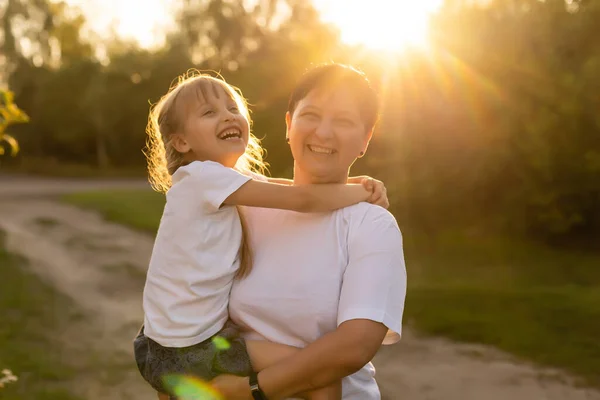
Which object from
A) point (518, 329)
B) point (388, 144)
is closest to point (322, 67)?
point (518, 329)

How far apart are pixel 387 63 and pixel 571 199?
346cm

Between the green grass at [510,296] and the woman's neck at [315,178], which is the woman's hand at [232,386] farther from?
the green grass at [510,296]

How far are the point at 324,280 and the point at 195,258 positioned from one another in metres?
0.49

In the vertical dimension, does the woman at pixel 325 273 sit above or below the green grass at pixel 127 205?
above

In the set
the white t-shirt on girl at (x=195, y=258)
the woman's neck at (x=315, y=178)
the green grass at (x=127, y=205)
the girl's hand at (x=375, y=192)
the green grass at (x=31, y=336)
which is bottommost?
the green grass at (x=31, y=336)

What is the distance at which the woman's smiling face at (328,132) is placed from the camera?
2.22 meters

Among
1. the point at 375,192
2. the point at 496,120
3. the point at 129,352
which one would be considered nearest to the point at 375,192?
the point at 375,192

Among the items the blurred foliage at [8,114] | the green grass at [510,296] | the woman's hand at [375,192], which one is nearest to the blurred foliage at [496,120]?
the green grass at [510,296]

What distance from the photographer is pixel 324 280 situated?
207 cm

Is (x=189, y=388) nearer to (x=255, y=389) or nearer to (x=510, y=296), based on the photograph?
(x=255, y=389)

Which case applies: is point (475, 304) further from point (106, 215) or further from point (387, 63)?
point (106, 215)

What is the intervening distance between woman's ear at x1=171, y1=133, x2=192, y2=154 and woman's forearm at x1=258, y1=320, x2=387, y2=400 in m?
0.97

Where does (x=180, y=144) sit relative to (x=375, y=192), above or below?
above

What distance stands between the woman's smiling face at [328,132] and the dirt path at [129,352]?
144 inches
